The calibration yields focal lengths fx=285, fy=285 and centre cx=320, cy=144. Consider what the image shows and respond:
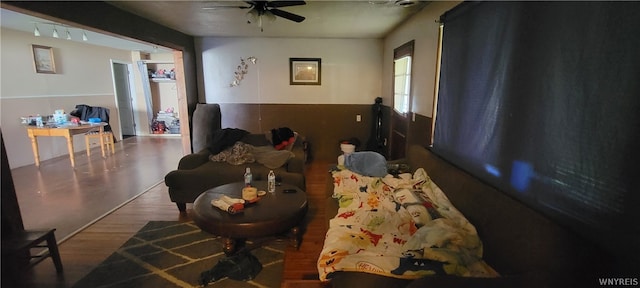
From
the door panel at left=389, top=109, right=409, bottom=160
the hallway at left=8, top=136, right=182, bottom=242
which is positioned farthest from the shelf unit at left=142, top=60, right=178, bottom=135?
the door panel at left=389, top=109, right=409, bottom=160

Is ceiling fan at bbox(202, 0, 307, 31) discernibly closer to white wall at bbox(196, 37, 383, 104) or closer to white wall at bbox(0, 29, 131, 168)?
white wall at bbox(196, 37, 383, 104)

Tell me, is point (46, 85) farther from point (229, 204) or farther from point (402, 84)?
point (402, 84)

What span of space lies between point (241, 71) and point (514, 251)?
16.0 ft

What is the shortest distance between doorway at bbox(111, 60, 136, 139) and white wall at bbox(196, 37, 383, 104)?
3.16 m

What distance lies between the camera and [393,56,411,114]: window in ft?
11.5

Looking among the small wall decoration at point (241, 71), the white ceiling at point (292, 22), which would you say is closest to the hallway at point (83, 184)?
the small wall decoration at point (241, 71)

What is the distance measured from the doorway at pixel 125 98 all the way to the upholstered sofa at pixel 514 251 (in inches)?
300

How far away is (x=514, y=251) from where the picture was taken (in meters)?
1.29

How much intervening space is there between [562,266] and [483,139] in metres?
0.89

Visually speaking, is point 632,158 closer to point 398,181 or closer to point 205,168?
point 398,181

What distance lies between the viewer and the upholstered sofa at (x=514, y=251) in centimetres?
102

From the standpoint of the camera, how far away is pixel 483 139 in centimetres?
180

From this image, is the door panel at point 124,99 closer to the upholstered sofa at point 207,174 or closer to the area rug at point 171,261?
the upholstered sofa at point 207,174

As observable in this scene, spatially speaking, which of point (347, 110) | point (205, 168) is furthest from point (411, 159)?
point (347, 110)
